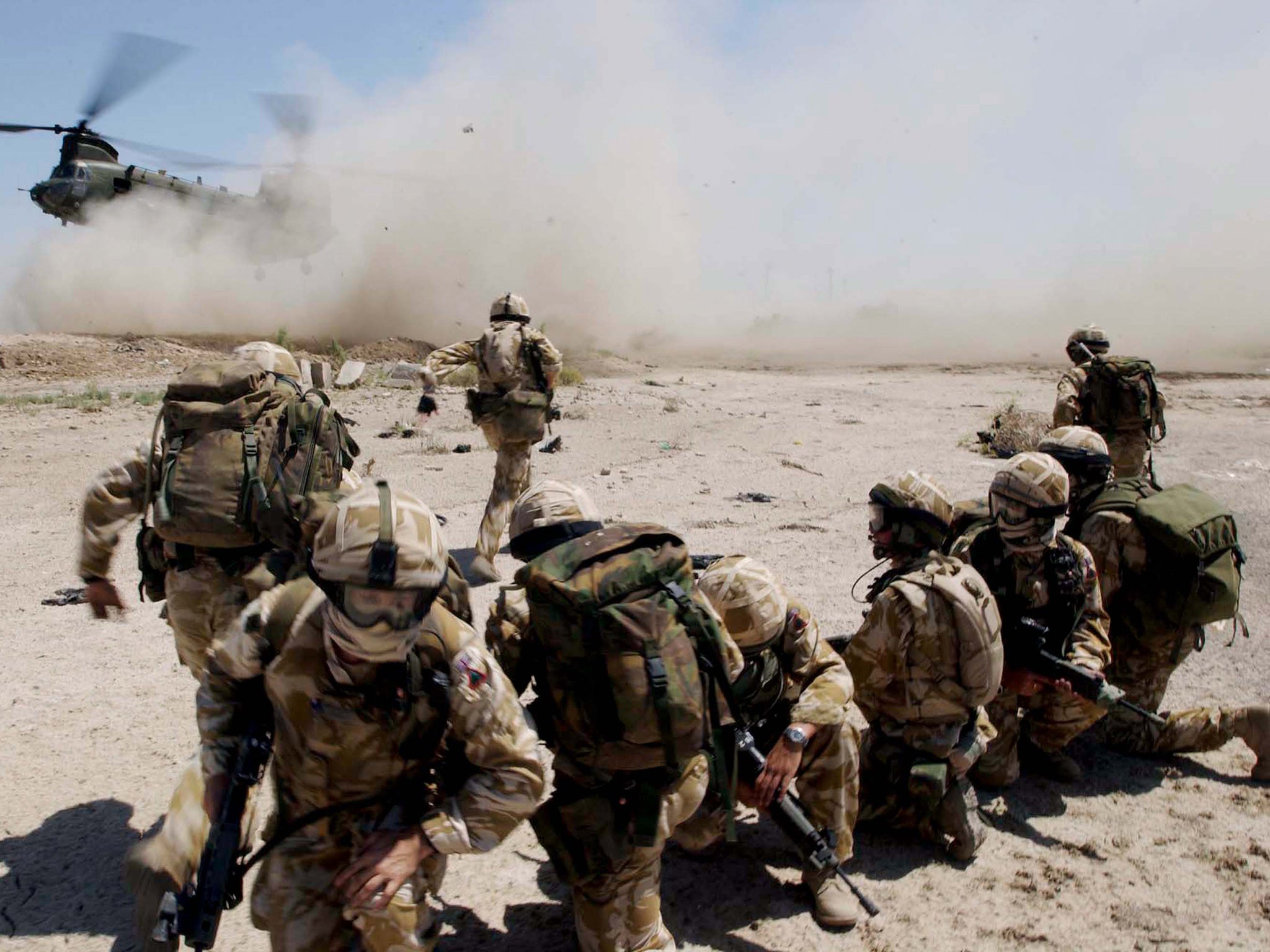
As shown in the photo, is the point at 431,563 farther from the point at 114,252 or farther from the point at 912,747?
the point at 114,252

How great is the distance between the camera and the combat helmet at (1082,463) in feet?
14.8

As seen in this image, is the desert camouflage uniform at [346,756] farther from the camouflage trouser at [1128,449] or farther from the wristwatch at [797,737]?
the camouflage trouser at [1128,449]

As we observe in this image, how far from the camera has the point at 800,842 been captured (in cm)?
308

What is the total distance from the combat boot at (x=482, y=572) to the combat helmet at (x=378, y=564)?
4.49 metres

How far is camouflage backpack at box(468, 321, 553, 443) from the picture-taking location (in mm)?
6891

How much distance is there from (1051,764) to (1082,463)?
132 cm

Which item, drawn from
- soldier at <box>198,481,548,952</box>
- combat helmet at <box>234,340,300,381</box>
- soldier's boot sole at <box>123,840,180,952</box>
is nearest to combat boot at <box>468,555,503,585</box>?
combat helmet at <box>234,340,300,381</box>

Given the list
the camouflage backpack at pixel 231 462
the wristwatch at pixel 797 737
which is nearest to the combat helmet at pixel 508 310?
the camouflage backpack at pixel 231 462

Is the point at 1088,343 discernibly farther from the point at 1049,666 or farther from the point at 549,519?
the point at 549,519

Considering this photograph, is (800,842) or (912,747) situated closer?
(800,842)

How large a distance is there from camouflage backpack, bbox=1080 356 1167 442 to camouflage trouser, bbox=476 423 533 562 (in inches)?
171

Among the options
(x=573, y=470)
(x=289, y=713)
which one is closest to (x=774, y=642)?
(x=289, y=713)

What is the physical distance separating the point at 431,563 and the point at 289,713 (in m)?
0.54

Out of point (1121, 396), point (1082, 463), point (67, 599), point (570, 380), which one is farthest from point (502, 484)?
point (570, 380)
